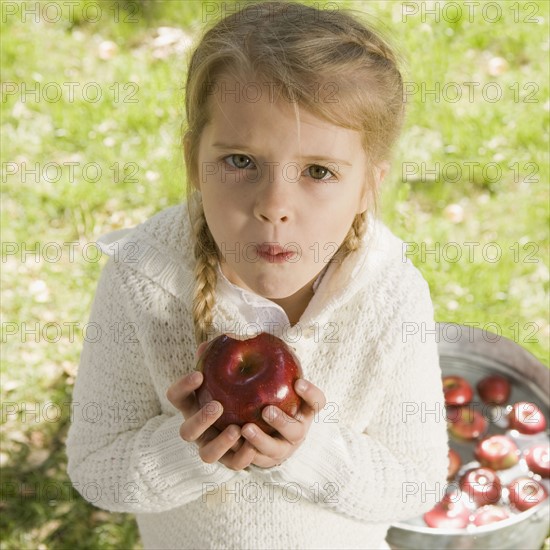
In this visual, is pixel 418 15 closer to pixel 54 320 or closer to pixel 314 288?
pixel 54 320

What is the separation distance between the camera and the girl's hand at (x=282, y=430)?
121 cm

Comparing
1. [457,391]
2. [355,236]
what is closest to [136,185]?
[457,391]

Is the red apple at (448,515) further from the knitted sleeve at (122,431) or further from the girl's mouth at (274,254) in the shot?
the girl's mouth at (274,254)

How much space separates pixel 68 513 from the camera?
2.14 m

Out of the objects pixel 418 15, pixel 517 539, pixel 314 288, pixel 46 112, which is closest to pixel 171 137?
pixel 46 112

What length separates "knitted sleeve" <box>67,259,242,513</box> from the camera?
56.6 inches

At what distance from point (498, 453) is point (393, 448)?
76cm

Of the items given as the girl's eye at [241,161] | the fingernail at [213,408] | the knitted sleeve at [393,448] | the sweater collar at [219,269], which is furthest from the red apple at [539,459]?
the girl's eye at [241,161]

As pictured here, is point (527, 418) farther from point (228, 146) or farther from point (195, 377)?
point (228, 146)

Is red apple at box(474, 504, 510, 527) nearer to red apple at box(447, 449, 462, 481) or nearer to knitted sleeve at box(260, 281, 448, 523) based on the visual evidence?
red apple at box(447, 449, 462, 481)

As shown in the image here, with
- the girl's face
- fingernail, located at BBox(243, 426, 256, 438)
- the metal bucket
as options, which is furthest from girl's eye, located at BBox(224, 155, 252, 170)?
the metal bucket

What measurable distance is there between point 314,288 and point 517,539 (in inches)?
32.7

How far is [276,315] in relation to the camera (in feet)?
4.71

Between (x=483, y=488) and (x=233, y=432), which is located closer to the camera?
(x=233, y=432)
